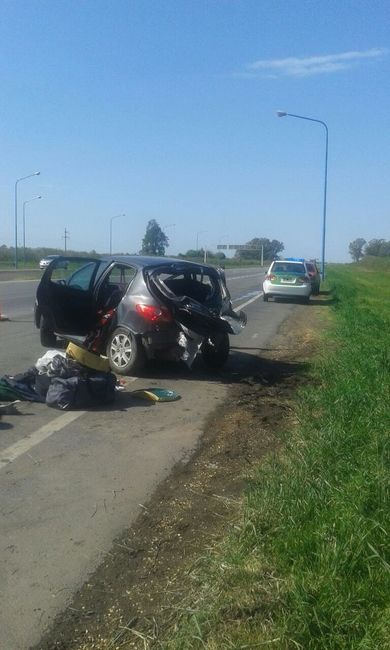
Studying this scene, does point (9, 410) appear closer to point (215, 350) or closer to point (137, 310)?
point (137, 310)

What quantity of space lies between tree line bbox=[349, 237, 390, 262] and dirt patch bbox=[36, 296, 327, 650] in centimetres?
14589

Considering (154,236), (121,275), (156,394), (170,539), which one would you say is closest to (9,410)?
(156,394)

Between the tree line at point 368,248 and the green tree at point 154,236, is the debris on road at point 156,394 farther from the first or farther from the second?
the tree line at point 368,248

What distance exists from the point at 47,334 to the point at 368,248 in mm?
162252

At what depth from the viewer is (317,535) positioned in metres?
4.27

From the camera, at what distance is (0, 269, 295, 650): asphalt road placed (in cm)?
414

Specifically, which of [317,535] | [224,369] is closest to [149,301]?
[224,369]

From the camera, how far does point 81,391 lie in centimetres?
837

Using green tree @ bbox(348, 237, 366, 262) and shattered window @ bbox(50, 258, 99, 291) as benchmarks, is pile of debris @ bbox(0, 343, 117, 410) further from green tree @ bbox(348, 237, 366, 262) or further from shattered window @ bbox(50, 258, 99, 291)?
green tree @ bbox(348, 237, 366, 262)

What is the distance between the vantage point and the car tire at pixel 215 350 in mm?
11219

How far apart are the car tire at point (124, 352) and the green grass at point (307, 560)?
411 cm

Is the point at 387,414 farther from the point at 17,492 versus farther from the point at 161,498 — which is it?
the point at 17,492

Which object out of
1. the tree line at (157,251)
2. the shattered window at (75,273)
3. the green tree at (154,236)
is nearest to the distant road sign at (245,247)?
the tree line at (157,251)

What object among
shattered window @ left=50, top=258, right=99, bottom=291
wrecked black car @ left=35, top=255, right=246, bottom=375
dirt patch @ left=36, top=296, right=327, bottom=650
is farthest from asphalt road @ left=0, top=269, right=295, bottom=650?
shattered window @ left=50, top=258, right=99, bottom=291
